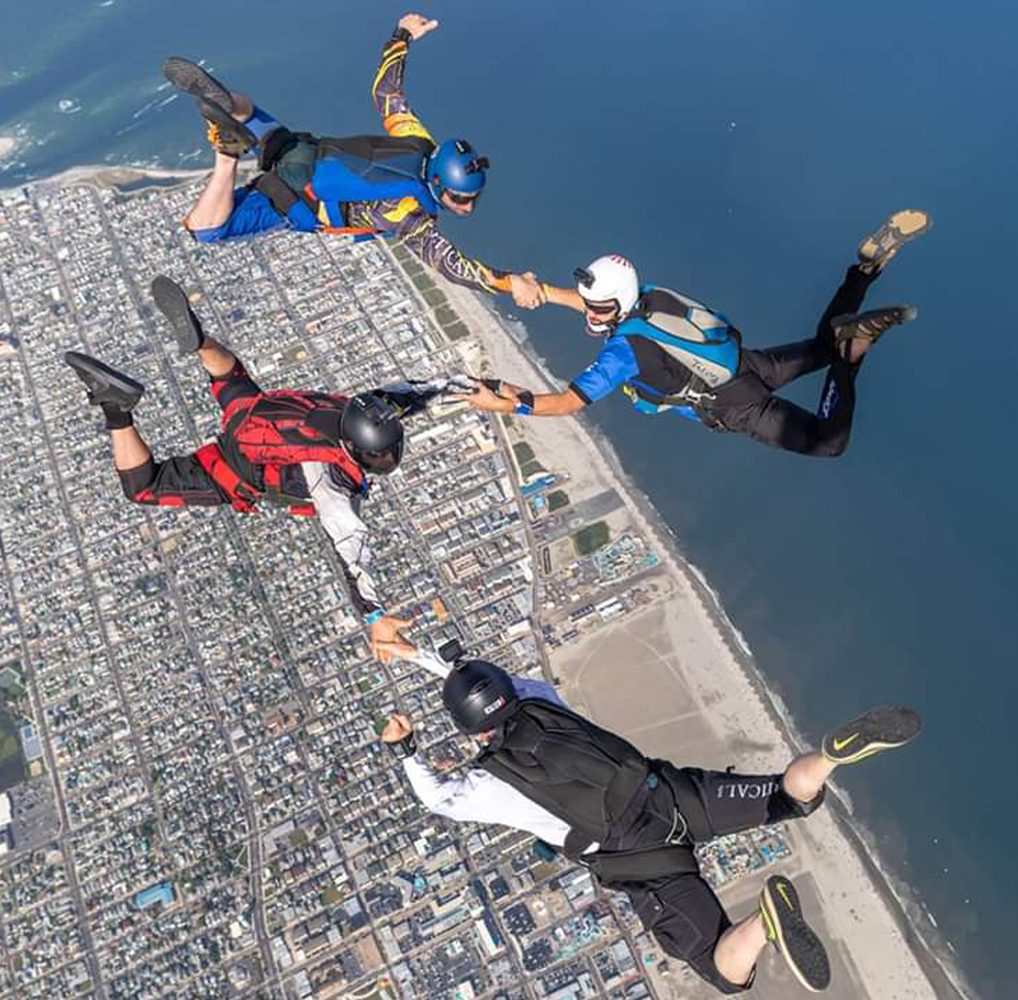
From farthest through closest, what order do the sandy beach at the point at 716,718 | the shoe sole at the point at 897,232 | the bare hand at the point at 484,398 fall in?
1. the sandy beach at the point at 716,718
2. the shoe sole at the point at 897,232
3. the bare hand at the point at 484,398

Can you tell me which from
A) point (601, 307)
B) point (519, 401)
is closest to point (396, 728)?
point (519, 401)

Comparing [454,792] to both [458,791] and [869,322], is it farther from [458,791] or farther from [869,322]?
[869,322]

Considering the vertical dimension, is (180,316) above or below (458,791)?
above

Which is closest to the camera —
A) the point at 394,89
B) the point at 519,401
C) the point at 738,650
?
the point at 519,401

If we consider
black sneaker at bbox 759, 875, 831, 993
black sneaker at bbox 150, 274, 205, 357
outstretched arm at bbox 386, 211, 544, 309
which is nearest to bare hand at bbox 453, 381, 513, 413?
outstretched arm at bbox 386, 211, 544, 309

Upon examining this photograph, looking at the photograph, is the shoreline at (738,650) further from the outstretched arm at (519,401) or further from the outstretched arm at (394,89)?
the outstretched arm at (394,89)

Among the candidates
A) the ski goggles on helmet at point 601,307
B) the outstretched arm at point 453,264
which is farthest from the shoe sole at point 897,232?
the outstretched arm at point 453,264

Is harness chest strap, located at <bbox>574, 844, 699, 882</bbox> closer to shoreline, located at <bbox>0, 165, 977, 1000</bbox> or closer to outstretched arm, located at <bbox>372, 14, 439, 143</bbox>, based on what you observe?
outstretched arm, located at <bbox>372, 14, 439, 143</bbox>
